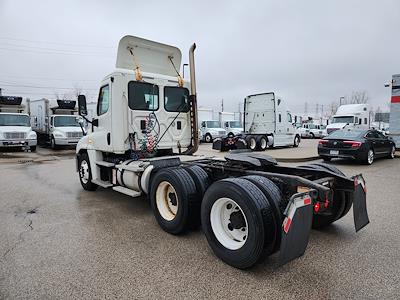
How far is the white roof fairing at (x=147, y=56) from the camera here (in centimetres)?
569

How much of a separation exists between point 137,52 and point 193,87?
142cm

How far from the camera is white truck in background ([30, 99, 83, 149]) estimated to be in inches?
683

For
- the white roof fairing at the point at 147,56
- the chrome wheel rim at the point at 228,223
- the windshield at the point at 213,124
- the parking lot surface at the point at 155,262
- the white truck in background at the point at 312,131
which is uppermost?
the white roof fairing at the point at 147,56

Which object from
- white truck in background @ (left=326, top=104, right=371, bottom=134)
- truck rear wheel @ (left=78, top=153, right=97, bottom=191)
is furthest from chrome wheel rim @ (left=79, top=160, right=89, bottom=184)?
white truck in background @ (left=326, top=104, right=371, bottom=134)

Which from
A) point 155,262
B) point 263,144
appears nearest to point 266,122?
point 263,144

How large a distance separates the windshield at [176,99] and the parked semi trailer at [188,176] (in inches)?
0.9

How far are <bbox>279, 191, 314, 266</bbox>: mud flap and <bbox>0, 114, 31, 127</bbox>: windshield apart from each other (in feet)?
60.1

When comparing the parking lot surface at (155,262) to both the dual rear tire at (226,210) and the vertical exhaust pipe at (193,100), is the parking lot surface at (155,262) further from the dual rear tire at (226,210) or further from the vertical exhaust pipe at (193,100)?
the vertical exhaust pipe at (193,100)

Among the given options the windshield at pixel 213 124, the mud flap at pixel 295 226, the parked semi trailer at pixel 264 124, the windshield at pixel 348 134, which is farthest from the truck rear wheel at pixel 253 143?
the mud flap at pixel 295 226

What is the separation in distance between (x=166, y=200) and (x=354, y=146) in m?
9.24

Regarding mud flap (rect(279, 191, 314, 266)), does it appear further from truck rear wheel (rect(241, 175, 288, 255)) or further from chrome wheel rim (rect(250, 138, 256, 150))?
chrome wheel rim (rect(250, 138, 256, 150))

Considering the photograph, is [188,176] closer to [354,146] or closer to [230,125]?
[354,146]

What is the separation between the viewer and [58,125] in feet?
59.2

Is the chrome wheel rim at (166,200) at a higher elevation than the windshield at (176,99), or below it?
below
